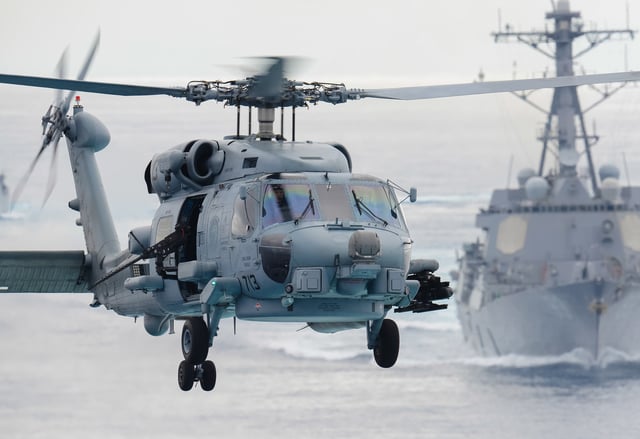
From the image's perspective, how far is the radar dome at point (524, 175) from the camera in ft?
445

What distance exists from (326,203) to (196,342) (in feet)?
10.8

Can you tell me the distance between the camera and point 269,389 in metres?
146

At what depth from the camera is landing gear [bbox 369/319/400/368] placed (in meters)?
30.1

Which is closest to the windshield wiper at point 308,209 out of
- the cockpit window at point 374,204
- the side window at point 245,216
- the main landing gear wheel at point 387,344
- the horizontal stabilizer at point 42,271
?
the cockpit window at point 374,204

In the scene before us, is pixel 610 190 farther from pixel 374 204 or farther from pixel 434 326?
pixel 374 204

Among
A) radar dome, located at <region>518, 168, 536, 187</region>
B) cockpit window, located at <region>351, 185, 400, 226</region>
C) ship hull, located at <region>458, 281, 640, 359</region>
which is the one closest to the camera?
cockpit window, located at <region>351, 185, 400, 226</region>

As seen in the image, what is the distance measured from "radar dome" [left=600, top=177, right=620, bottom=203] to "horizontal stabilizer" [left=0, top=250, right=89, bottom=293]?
92426 mm

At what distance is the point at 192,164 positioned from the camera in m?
30.5

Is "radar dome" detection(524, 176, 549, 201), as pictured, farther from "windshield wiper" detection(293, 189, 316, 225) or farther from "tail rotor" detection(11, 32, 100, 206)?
"windshield wiper" detection(293, 189, 316, 225)

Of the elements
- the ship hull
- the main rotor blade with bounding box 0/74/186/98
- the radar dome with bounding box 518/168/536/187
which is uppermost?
the main rotor blade with bounding box 0/74/186/98

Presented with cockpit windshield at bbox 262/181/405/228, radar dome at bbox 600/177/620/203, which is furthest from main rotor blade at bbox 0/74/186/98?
radar dome at bbox 600/177/620/203

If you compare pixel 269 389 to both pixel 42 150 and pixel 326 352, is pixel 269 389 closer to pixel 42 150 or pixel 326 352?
pixel 326 352

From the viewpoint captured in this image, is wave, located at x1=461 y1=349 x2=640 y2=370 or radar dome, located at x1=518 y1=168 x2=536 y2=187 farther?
wave, located at x1=461 y1=349 x2=640 y2=370

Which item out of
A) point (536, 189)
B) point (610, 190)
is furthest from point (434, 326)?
point (610, 190)
